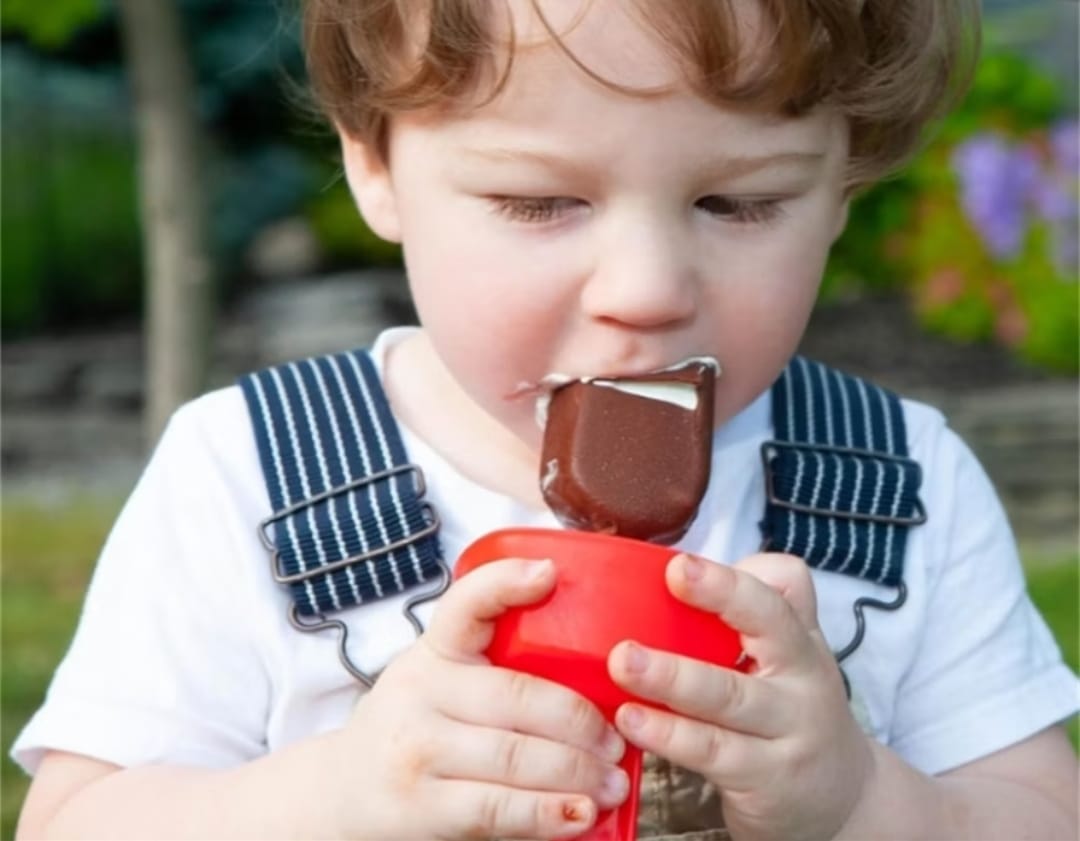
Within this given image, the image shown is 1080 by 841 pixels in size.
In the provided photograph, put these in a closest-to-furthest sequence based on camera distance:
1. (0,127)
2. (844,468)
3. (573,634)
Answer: (573,634) < (844,468) < (0,127)

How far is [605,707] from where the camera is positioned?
150 centimetres

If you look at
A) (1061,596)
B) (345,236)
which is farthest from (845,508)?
(345,236)

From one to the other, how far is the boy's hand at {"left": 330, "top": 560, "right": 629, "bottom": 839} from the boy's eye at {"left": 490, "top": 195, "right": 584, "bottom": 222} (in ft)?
1.33

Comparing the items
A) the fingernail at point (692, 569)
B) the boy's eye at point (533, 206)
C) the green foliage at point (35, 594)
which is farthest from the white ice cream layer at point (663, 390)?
the green foliage at point (35, 594)

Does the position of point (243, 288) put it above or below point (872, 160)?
below

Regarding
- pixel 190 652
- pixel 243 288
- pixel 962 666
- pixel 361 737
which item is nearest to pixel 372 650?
pixel 190 652

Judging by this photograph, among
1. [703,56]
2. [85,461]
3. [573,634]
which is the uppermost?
[703,56]

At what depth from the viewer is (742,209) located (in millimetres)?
1790

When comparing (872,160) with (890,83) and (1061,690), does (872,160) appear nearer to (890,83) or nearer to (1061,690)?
(890,83)

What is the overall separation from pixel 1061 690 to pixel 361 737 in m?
0.90

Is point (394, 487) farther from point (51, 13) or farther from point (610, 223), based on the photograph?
point (51, 13)

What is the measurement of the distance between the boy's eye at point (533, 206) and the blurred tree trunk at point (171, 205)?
10.6ft

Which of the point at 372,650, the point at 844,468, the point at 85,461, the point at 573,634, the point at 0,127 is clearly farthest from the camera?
the point at 0,127

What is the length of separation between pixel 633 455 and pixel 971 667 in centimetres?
64
